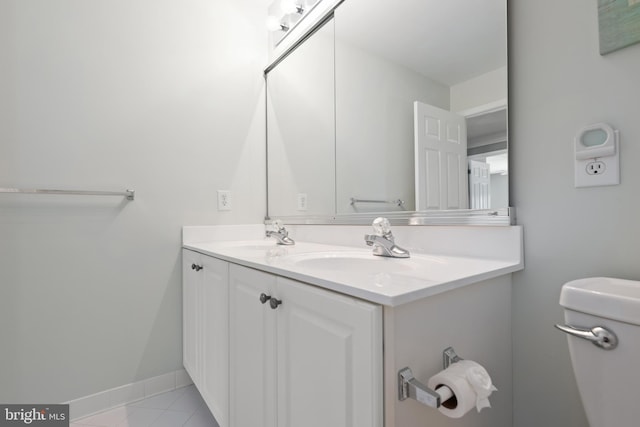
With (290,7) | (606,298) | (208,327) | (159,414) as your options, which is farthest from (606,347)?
(290,7)

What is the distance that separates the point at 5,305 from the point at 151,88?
112 cm

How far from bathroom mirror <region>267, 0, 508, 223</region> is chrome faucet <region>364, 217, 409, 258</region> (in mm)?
152

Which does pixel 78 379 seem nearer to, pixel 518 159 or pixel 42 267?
pixel 42 267

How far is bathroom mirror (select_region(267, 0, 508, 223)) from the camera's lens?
90cm

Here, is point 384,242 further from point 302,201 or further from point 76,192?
point 76,192

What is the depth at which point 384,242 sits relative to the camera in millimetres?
1011

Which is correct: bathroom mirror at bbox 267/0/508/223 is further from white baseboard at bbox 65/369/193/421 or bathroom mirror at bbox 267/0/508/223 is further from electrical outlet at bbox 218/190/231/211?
white baseboard at bbox 65/369/193/421

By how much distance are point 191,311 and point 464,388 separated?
1.26 meters

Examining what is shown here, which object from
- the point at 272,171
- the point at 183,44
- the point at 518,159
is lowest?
the point at 518,159

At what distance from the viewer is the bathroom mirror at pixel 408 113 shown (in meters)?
0.90

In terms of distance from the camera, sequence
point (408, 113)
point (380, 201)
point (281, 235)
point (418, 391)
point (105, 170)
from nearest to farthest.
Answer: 1. point (418, 391)
2. point (408, 113)
3. point (380, 201)
4. point (105, 170)
5. point (281, 235)

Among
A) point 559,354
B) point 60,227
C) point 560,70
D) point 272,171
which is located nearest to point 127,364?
point 60,227

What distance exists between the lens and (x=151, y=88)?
1518 millimetres

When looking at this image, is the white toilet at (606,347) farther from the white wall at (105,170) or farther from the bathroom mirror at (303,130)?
the white wall at (105,170)
